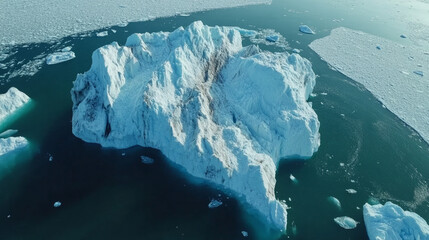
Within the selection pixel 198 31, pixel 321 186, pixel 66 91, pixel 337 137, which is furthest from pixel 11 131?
pixel 337 137

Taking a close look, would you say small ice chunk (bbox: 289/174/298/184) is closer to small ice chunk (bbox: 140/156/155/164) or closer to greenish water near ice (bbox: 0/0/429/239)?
greenish water near ice (bbox: 0/0/429/239)

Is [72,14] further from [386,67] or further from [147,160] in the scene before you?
[386,67]

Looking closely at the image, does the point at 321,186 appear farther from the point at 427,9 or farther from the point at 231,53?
the point at 427,9

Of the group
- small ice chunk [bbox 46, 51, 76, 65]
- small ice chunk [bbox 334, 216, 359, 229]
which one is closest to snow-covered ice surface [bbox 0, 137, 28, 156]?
small ice chunk [bbox 46, 51, 76, 65]

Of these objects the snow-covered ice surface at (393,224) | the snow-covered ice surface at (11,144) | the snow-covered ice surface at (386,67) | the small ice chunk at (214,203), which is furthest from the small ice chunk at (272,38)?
the snow-covered ice surface at (11,144)

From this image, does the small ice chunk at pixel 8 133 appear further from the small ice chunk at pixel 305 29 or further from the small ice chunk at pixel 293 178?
the small ice chunk at pixel 305 29
